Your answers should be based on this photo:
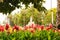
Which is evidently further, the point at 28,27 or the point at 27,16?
the point at 27,16

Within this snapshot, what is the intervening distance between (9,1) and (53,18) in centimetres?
Answer: 4707

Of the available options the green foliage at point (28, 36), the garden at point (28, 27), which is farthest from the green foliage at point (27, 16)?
the green foliage at point (28, 36)

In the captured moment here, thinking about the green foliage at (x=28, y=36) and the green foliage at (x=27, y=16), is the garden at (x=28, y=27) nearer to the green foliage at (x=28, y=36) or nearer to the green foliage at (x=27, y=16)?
the green foliage at (x=28, y=36)

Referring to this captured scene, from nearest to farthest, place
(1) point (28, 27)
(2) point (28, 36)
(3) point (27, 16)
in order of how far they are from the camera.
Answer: (2) point (28, 36) < (1) point (28, 27) < (3) point (27, 16)

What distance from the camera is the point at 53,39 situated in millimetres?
4281

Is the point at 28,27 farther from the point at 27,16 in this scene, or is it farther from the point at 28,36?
the point at 27,16

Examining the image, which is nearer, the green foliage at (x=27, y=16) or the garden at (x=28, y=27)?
the garden at (x=28, y=27)

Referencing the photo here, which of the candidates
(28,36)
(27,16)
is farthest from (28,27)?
(27,16)

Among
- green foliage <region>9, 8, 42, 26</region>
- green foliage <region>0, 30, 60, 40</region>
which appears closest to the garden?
green foliage <region>0, 30, 60, 40</region>

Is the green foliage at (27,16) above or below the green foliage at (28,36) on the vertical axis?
below

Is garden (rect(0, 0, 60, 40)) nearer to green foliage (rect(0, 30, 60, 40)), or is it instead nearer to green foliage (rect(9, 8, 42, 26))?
green foliage (rect(0, 30, 60, 40))

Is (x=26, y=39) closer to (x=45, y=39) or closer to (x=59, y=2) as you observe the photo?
(x=45, y=39)

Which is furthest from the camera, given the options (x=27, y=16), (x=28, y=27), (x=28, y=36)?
(x=27, y=16)

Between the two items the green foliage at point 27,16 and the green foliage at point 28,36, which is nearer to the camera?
the green foliage at point 28,36
